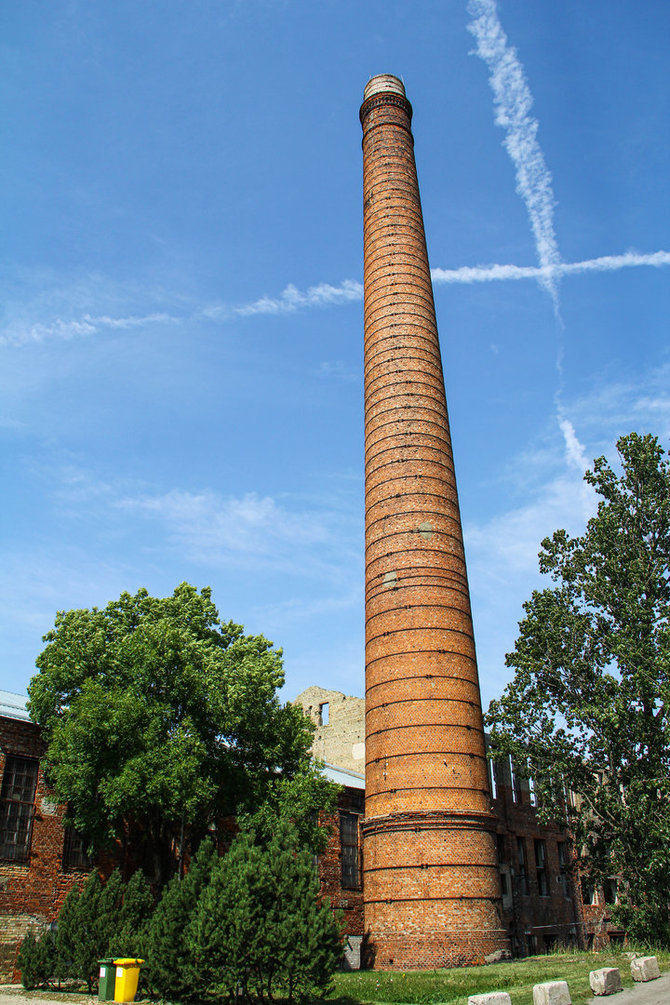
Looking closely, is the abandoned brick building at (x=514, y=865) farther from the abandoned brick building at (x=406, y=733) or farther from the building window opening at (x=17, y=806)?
the building window opening at (x=17, y=806)

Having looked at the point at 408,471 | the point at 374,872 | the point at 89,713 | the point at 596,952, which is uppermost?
the point at 408,471

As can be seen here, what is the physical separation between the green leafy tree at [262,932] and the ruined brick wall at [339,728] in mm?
16675

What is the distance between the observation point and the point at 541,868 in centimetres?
2394

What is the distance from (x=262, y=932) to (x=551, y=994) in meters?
3.43

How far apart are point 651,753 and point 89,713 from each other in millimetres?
11280

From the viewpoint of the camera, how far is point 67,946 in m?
11.3

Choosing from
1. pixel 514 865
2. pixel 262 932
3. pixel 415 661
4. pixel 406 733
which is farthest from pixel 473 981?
pixel 514 865

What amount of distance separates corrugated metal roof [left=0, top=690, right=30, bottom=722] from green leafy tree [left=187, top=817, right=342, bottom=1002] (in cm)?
720

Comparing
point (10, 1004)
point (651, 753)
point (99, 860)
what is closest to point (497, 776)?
point (651, 753)

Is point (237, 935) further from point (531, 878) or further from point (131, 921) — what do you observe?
point (531, 878)

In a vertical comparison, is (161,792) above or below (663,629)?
below

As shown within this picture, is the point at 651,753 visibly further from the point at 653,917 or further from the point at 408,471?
the point at 408,471

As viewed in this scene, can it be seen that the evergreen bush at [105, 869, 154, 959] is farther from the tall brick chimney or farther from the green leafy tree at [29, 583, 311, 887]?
the tall brick chimney

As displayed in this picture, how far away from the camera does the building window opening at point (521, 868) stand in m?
22.6
